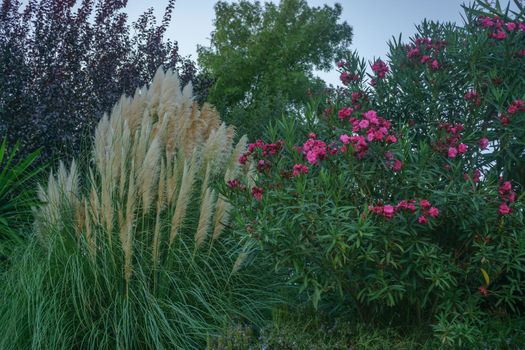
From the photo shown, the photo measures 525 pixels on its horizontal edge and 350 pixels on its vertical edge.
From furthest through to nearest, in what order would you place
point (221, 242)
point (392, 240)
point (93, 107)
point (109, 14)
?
point (109, 14) → point (93, 107) → point (221, 242) → point (392, 240)

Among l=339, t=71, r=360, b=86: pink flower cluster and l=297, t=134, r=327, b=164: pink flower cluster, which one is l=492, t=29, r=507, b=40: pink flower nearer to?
l=339, t=71, r=360, b=86: pink flower cluster

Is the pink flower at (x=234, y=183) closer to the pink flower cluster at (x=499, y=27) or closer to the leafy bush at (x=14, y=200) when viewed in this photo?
the pink flower cluster at (x=499, y=27)

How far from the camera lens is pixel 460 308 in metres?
Answer: 4.73

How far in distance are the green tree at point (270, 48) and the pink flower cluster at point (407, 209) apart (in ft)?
57.0

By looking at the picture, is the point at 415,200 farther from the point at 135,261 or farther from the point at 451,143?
the point at 135,261

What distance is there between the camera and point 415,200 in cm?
459

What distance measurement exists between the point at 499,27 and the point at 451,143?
4.67ft

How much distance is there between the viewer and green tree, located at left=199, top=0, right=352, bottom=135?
22.6 m

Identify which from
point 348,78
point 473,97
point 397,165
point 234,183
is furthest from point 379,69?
point 234,183

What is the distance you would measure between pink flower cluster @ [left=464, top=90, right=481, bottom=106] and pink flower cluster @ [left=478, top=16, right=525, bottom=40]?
0.60 metres

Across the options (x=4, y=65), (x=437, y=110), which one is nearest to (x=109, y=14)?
(x=4, y=65)

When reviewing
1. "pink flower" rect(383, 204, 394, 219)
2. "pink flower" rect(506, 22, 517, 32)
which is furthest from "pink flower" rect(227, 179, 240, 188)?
"pink flower" rect(506, 22, 517, 32)

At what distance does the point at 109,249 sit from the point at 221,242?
41.4 inches

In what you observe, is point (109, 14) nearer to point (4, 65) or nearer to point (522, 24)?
point (4, 65)
